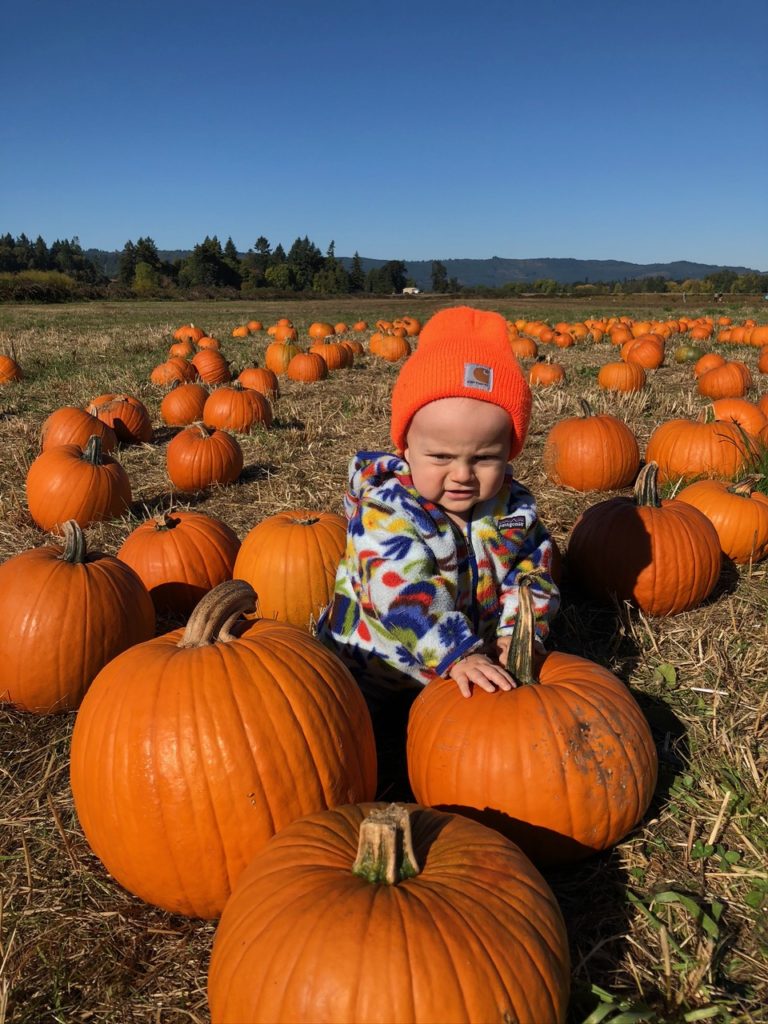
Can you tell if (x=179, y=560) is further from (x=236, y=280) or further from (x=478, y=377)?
(x=236, y=280)

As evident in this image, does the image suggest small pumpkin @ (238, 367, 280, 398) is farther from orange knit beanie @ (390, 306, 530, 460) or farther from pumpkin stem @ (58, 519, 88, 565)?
orange knit beanie @ (390, 306, 530, 460)

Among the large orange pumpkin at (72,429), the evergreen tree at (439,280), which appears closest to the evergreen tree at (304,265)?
the evergreen tree at (439,280)

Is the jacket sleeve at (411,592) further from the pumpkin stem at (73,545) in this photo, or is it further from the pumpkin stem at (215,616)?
the pumpkin stem at (73,545)

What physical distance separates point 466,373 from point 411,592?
91 cm

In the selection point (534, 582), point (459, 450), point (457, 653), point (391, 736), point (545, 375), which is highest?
point (459, 450)

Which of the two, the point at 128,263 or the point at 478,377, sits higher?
the point at 128,263

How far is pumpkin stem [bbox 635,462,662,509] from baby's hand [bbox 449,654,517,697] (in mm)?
2242

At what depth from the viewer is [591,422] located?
6.58 m

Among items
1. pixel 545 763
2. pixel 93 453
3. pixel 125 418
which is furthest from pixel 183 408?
pixel 545 763

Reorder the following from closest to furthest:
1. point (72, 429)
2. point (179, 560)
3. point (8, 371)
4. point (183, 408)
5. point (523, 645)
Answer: point (523, 645)
point (179, 560)
point (72, 429)
point (183, 408)
point (8, 371)

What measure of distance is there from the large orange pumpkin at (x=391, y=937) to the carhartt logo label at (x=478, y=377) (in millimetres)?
1678

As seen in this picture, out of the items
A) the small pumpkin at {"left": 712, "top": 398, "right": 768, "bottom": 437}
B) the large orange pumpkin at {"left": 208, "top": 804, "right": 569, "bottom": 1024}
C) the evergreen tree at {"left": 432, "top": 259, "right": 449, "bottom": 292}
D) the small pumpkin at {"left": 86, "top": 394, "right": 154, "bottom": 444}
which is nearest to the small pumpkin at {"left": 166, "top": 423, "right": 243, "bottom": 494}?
the small pumpkin at {"left": 86, "top": 394, "right": 154, "bottom": 444}

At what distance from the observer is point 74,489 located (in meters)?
5.84

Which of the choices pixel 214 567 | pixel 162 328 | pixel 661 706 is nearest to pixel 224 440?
pixel 214 567
